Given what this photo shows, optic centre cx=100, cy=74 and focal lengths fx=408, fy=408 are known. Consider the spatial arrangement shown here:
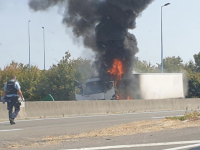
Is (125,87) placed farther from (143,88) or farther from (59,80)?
(59,80)

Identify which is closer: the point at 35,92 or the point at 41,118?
the point at 41,118

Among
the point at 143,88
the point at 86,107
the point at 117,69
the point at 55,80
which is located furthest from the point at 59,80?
the point at 86,107

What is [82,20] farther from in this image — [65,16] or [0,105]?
[0,105]

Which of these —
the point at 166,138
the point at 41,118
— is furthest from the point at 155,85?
the point at 166,138

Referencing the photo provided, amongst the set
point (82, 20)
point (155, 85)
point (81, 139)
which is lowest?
point (81, 139)

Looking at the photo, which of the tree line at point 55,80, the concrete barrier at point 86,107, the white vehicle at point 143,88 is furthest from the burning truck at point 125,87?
the tree line at point 55,80

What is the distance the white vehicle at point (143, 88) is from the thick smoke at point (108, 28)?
2.12 ft

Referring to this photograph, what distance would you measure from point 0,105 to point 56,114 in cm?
286

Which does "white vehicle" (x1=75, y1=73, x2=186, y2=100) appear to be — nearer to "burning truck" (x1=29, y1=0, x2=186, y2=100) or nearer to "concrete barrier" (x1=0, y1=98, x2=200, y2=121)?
"burning truck" (x1=29, y1=0, x2=186, y2=100)

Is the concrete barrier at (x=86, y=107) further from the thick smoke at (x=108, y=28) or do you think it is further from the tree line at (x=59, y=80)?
the tree line at (x=59, y=80)

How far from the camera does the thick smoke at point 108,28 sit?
28891 mm

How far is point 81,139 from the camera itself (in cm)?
981

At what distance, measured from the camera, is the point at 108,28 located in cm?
3064

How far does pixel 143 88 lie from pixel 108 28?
5269mm
